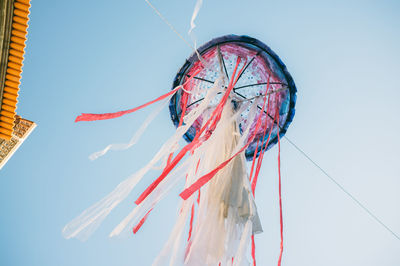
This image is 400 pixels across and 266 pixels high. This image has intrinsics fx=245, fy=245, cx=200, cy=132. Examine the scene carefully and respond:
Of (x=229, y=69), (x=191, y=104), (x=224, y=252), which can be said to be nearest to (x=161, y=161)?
(x=224, y=252)

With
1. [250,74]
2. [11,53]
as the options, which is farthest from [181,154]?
[11,53]

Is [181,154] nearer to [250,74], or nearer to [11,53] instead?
[250,74]

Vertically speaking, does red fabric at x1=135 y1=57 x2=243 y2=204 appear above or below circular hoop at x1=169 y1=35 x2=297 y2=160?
below

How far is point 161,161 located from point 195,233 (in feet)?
1.90

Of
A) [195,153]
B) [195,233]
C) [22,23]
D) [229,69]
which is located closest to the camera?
[195,233]

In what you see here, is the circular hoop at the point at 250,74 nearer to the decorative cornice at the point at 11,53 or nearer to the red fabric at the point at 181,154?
the red fabric at the point at 181,154

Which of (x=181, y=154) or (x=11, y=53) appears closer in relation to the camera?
(x=181, y=154)

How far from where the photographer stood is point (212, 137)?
1.82 meters

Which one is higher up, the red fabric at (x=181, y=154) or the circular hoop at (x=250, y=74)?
the circular hoop at (x=250, y=74)

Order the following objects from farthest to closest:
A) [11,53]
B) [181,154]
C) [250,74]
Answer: [250,74], [11,53], [181,154]

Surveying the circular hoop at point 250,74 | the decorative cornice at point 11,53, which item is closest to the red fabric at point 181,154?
the circular hoop at point 250,74

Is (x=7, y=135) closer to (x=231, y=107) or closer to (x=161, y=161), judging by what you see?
(x=161, y=161)

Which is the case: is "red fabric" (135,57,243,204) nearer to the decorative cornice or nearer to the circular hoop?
the circular hoop

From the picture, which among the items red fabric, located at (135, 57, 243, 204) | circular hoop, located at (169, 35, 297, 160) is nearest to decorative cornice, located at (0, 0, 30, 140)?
circular hoop, located at (169, 35, 297, 160)
